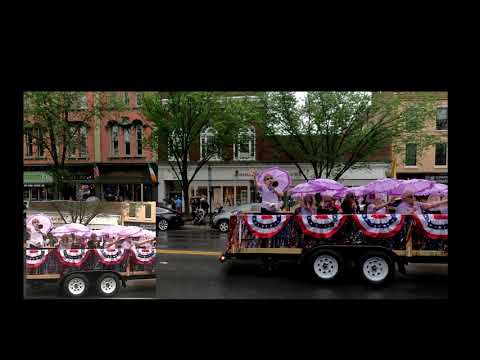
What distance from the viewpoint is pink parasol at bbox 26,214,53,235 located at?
5.11m

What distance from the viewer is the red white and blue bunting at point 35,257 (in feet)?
17.0

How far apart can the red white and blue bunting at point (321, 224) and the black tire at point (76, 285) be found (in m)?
4.23

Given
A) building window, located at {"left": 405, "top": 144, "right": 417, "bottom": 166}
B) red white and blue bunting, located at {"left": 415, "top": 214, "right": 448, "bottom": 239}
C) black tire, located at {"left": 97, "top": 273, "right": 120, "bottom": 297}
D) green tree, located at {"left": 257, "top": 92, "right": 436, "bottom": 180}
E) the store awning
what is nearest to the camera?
black tire, located at {"left": 97, "top": 273, "right": 120, "bottom": 297}

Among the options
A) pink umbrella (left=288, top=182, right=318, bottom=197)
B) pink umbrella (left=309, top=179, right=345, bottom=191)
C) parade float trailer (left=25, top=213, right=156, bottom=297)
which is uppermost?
pink umbrella (left=309, top=179, right=345, bottom=191)

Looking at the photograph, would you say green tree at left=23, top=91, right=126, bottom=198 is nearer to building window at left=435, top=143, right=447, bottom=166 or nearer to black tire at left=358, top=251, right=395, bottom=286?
black tire at left=358, top=251, right=395, bottom=286

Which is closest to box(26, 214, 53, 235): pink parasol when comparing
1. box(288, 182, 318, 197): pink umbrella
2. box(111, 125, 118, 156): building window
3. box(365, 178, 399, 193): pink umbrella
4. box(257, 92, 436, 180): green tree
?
box(288, 182, 318, 197): pink umbrella

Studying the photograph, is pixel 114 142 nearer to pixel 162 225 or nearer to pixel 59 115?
pixel 59 115

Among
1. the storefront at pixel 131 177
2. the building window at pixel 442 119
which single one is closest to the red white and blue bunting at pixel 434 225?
the building window at pixel 442 119

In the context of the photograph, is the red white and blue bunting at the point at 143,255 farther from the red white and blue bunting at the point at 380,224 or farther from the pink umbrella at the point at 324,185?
the red white and blue bunting at the point at 380,224

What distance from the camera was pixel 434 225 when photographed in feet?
21.5

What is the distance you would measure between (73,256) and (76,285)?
1.75 ft

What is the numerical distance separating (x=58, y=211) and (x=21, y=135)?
2.33 m

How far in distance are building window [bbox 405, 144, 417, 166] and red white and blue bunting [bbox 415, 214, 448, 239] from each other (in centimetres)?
1340
